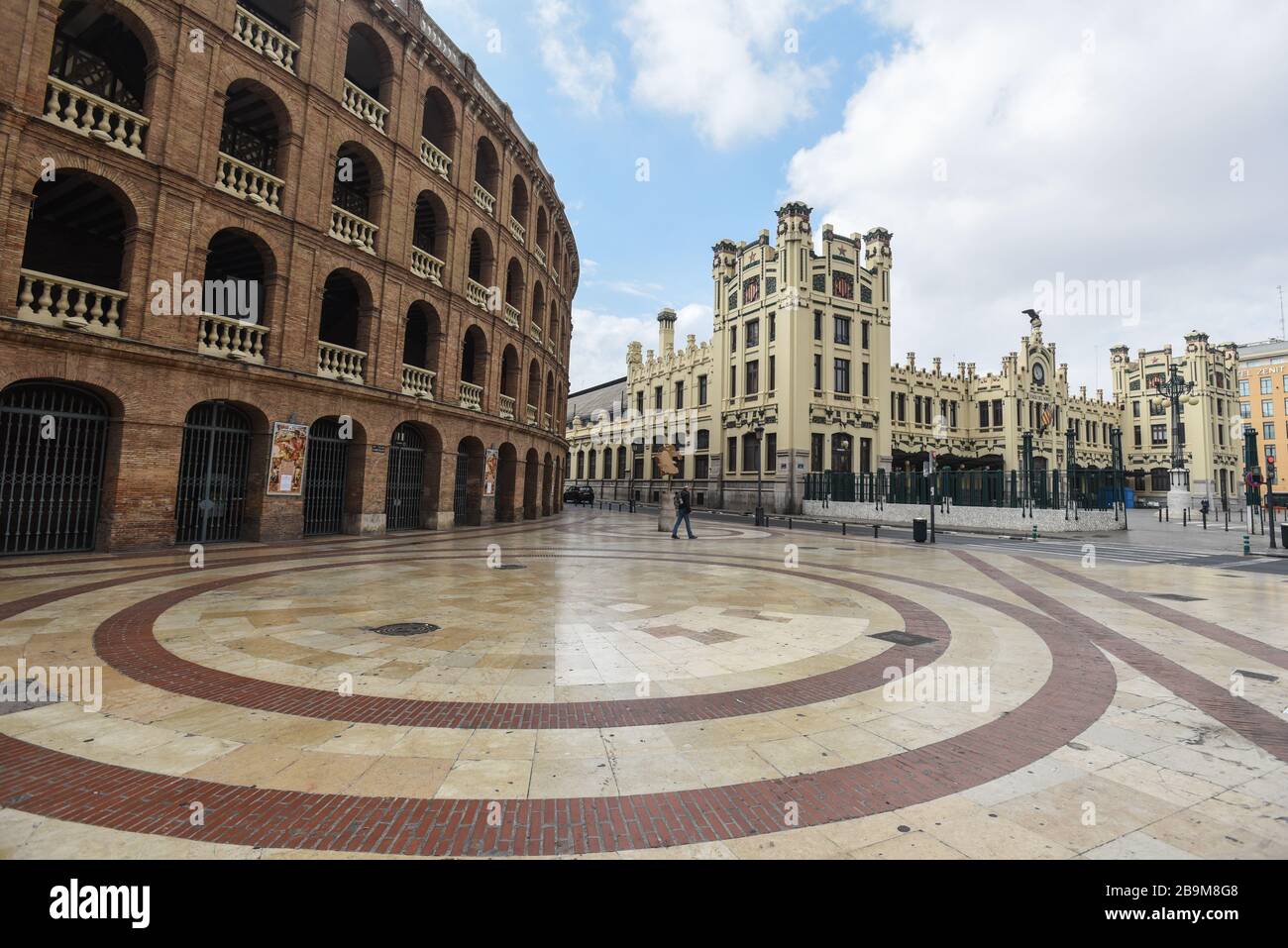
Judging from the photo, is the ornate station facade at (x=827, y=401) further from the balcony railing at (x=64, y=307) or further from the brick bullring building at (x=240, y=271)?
the balcony railing at (x=64, y=307)

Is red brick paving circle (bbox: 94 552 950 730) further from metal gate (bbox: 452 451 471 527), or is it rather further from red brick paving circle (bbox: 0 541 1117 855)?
metal gate (bbox: 452 451 471 527)

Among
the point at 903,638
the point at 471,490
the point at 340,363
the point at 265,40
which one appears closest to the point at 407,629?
the point at 903,638

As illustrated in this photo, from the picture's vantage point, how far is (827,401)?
128ft

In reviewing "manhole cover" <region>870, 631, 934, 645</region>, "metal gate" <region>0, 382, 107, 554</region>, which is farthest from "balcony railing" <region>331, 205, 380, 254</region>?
"manhole cover" <region>870, 631, 934, 645</region>

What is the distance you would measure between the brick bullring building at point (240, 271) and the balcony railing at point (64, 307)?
0.21 feet

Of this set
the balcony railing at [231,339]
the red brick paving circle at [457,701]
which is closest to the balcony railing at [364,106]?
the balcony railing at [231,339]

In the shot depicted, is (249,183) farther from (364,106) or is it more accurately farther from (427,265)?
(427,265)

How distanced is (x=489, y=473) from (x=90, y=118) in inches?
553

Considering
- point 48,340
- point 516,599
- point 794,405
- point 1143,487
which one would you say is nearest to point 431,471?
point 48,340

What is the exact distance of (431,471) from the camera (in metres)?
19.7

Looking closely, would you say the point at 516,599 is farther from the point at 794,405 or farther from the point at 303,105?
the point at 794,405

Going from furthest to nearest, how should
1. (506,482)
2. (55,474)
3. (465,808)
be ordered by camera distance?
(506,482) → (55,474) → (465,808)

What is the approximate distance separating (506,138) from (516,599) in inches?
848

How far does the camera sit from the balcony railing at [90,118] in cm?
1127
